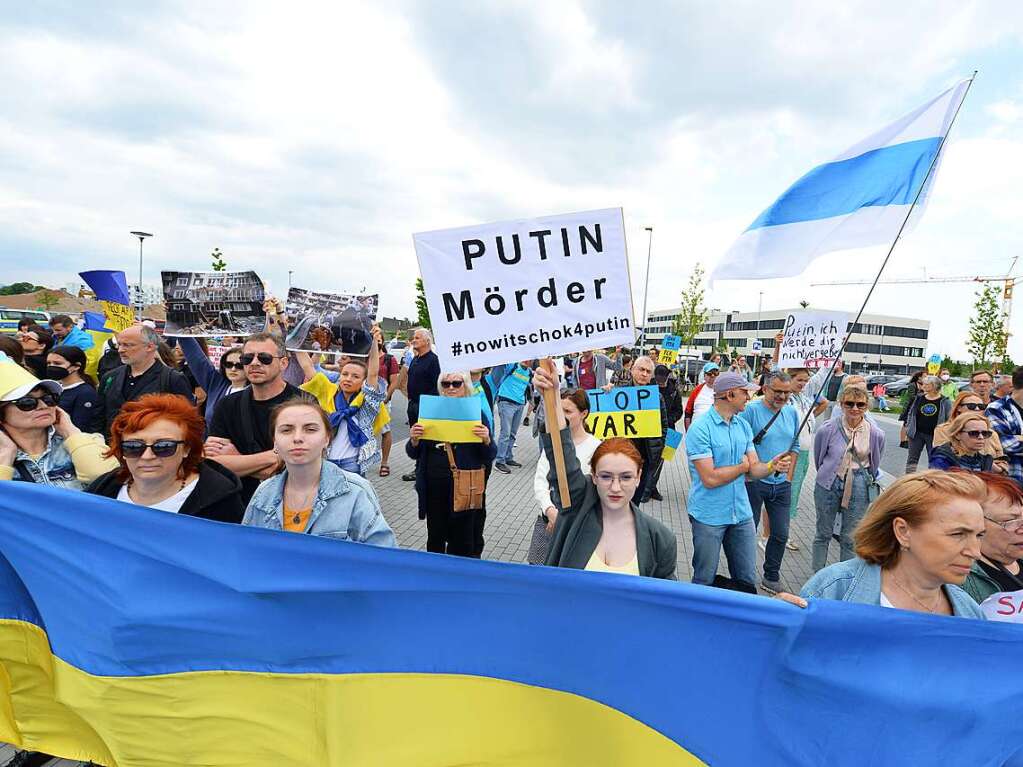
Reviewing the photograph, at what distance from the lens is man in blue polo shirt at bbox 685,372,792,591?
400cm

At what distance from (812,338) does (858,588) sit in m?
6.27

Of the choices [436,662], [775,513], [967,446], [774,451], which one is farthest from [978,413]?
[436,662]

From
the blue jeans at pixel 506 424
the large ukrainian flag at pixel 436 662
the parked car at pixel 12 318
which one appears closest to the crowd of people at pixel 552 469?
the large ukrainian flag at pixel 436 662

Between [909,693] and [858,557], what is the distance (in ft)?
1.69

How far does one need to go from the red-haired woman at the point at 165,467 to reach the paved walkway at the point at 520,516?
10.9ft

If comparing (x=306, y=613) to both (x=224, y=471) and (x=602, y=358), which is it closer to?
(x=224, y=471)

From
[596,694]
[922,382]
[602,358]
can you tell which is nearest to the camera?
[596,694]

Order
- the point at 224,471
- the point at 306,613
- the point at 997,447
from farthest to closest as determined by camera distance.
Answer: the point at 997,447
the point at 224,471
the point at 306,613

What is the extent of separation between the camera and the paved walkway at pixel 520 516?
228 inches

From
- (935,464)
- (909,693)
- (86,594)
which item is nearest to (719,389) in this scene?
(935,464)

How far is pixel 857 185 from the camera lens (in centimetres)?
399

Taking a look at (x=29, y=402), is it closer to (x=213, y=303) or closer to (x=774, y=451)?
(x=213, y=303)

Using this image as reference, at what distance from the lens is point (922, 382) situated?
27.6 feet

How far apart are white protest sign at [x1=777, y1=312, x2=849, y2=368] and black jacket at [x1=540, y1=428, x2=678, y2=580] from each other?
221 inches
